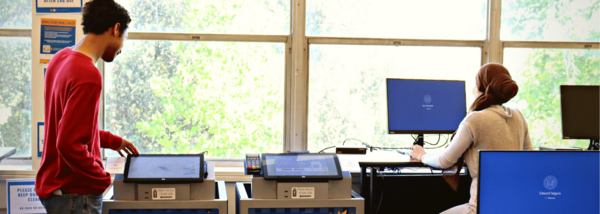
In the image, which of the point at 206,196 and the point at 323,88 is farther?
→ the point at 323,88

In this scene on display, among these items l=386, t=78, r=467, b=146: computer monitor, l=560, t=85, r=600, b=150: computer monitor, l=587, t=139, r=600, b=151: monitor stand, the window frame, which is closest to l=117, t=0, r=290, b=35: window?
the window frame

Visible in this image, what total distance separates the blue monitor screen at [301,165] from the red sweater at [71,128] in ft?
2.45

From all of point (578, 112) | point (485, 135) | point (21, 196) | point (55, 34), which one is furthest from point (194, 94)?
point (578, 112)

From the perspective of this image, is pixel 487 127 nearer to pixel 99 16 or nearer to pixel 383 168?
pixel 383 168

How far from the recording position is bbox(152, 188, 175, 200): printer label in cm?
173

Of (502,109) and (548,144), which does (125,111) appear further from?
(548,144)

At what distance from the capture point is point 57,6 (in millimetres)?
2549

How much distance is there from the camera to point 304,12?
2832 millimetres

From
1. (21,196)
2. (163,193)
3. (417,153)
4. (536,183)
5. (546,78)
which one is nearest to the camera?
(536,183)

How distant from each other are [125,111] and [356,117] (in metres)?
1.66

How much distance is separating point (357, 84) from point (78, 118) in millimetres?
2011

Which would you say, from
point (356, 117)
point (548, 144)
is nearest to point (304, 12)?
point (356, 117)

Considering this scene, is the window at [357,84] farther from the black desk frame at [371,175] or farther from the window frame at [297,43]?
the black desk frame at [371,175]

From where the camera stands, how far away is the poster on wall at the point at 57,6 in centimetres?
254
